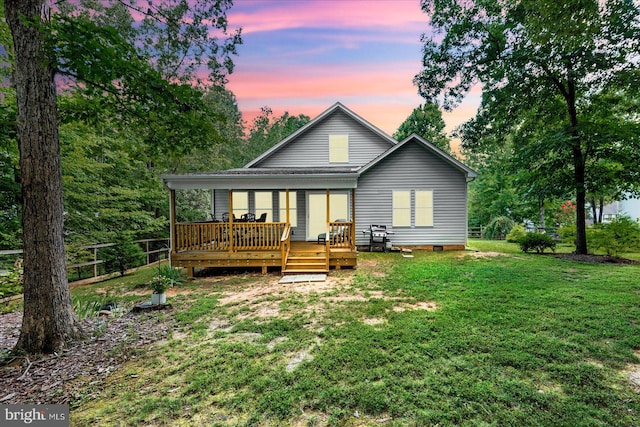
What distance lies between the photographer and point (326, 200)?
403 inches

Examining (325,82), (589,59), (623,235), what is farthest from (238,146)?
(623,235)

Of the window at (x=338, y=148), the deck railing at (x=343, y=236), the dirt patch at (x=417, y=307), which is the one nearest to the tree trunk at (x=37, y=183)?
the dirt patch at (x=417, y=307)

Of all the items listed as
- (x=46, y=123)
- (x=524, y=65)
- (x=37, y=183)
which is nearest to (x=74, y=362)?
(x=37, y=183)

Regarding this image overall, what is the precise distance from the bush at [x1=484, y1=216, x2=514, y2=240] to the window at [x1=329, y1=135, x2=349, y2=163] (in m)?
16.2

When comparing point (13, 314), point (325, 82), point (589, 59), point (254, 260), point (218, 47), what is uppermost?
point (218, 47)

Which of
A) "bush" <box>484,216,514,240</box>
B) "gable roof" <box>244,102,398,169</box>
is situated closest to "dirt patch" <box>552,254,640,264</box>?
"gable roof" <box>244,102,398,169</box>

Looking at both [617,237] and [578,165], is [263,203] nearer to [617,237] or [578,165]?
[578,165]

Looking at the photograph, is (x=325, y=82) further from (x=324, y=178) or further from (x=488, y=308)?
(x=488, y=308)

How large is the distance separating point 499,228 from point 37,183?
85.6ft

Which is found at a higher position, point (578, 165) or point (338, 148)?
point (338, 148)

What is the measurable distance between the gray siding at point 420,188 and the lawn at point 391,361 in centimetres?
578

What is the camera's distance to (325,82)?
43.9ft

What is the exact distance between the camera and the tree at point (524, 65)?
9.59 meters

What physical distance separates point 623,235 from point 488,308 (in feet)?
31.1
